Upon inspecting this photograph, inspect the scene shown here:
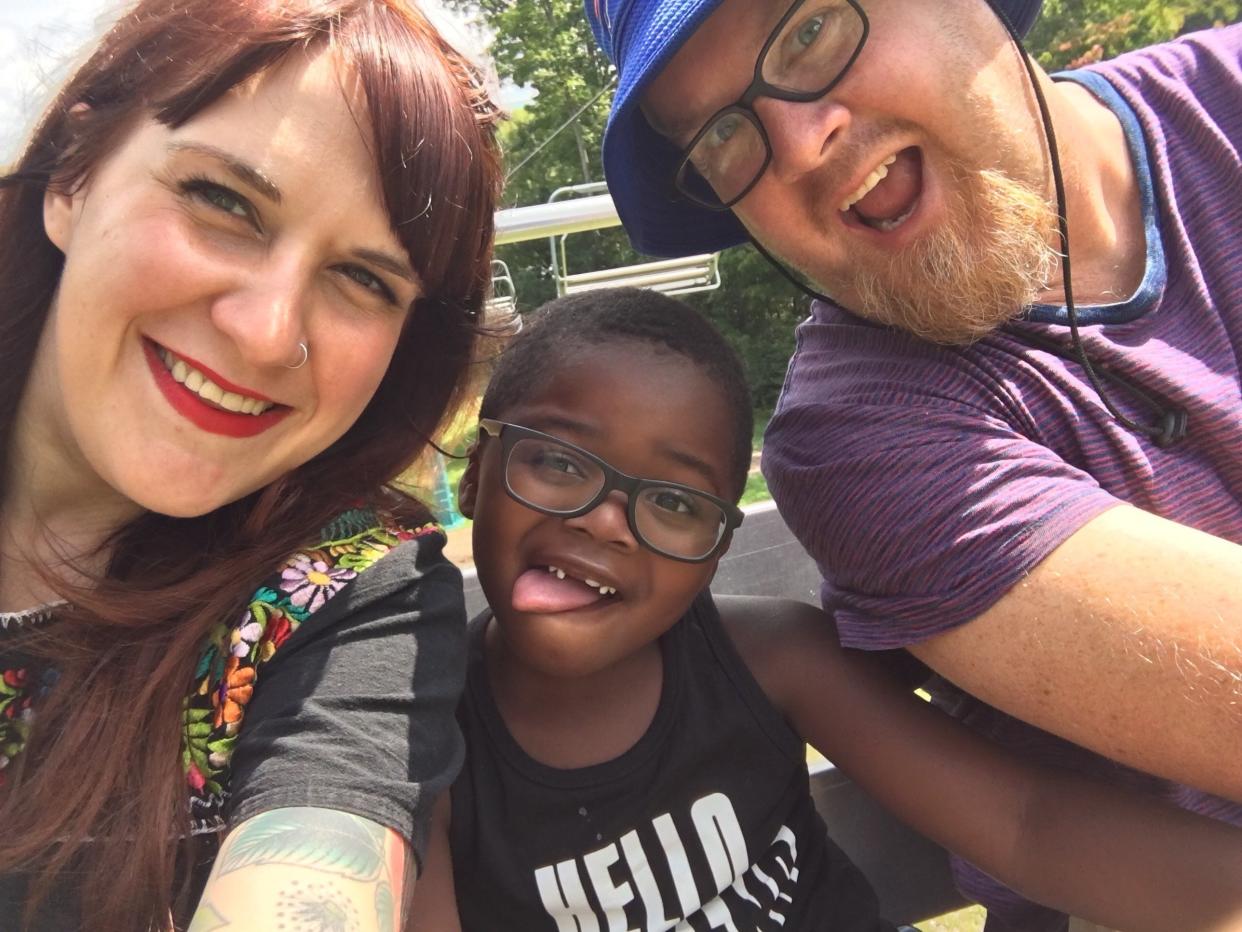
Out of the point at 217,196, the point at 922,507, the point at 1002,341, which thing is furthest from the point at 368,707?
the point at 1002,341

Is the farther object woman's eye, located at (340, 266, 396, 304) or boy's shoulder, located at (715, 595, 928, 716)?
boy's shoulder, located at (715, 595, 928, 716)

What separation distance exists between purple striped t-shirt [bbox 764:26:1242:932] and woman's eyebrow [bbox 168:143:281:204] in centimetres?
97

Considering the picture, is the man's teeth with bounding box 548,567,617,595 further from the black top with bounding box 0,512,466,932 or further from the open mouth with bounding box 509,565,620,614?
the black top with bounding box 0,512,466,932

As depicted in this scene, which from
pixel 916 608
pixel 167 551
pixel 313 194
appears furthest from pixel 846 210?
pixel 167 551

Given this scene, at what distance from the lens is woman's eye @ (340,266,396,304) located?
4.12 feet

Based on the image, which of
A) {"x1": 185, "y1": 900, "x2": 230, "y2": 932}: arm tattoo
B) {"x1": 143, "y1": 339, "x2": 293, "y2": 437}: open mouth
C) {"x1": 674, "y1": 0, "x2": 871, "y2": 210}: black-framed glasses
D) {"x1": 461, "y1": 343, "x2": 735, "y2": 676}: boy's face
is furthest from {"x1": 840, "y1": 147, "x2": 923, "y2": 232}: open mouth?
{"x1": 185, "y1": 900, "x2": 230, "y2": 932}: arm tattoo

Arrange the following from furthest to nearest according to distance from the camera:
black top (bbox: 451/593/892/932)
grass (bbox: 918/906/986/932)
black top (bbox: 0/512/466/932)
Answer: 1. grass (bbox: 918/906/986/932)
2. black top (bbox: 451/593/892/932)
3. black top (bbox: 0/512/466/932)

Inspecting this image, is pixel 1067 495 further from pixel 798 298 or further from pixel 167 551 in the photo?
pixel 798 298

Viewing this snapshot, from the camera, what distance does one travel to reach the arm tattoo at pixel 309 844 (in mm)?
938

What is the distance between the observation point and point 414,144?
1.21 metres

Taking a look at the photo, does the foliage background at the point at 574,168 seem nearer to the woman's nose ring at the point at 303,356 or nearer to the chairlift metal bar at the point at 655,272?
the chairlift metal bar at the point at 655,272

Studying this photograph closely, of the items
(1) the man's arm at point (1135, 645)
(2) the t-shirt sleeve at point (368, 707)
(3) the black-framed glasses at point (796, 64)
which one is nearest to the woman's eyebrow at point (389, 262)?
(2) the t-shirt sleeve at point (368, 707)

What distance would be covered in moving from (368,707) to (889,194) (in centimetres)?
130

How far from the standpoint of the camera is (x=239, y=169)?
1.12 meters
